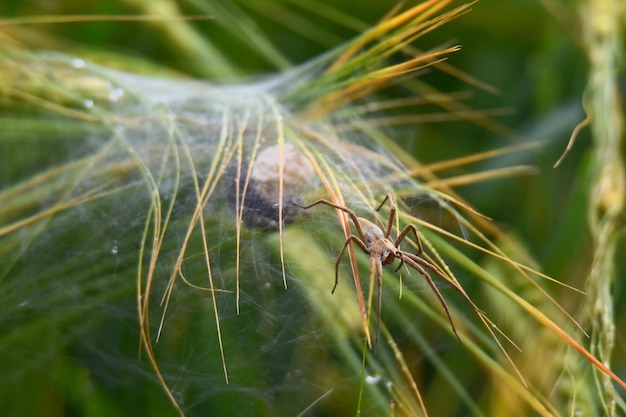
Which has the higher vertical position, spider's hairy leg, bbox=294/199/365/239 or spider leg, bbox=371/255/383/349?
spider's hairy leg, bbox=294/199/365/239

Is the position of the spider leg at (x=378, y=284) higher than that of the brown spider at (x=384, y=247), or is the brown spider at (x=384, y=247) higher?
the brown spider at (x=384, y=247)

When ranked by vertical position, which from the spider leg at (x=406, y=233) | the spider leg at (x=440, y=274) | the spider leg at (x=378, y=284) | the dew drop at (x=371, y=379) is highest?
the spider leg at (x=406, y=233)

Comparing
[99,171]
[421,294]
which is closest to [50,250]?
[99,171]

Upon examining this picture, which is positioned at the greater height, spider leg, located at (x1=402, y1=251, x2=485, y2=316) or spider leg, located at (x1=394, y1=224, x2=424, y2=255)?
spider leg, located at (x1=394, y1=224, x2=424, y2=255)

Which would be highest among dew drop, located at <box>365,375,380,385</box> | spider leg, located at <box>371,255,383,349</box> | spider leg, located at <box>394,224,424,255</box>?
spider leg, located at <box>394,224,424,255</box>

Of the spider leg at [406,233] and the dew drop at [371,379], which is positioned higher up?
the spider leg at [406,233]

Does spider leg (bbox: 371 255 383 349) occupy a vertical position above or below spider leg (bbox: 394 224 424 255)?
below

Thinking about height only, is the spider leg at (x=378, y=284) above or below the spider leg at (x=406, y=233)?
below

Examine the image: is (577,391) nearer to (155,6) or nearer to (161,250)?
(161,250)

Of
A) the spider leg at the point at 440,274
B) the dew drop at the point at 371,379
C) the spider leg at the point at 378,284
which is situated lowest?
the dew drop at the point at 371,379

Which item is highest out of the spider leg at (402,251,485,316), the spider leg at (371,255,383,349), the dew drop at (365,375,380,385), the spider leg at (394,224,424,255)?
the spider leg at (394,224,424,255)

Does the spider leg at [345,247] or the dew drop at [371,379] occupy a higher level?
the spider leg at [345,247]
